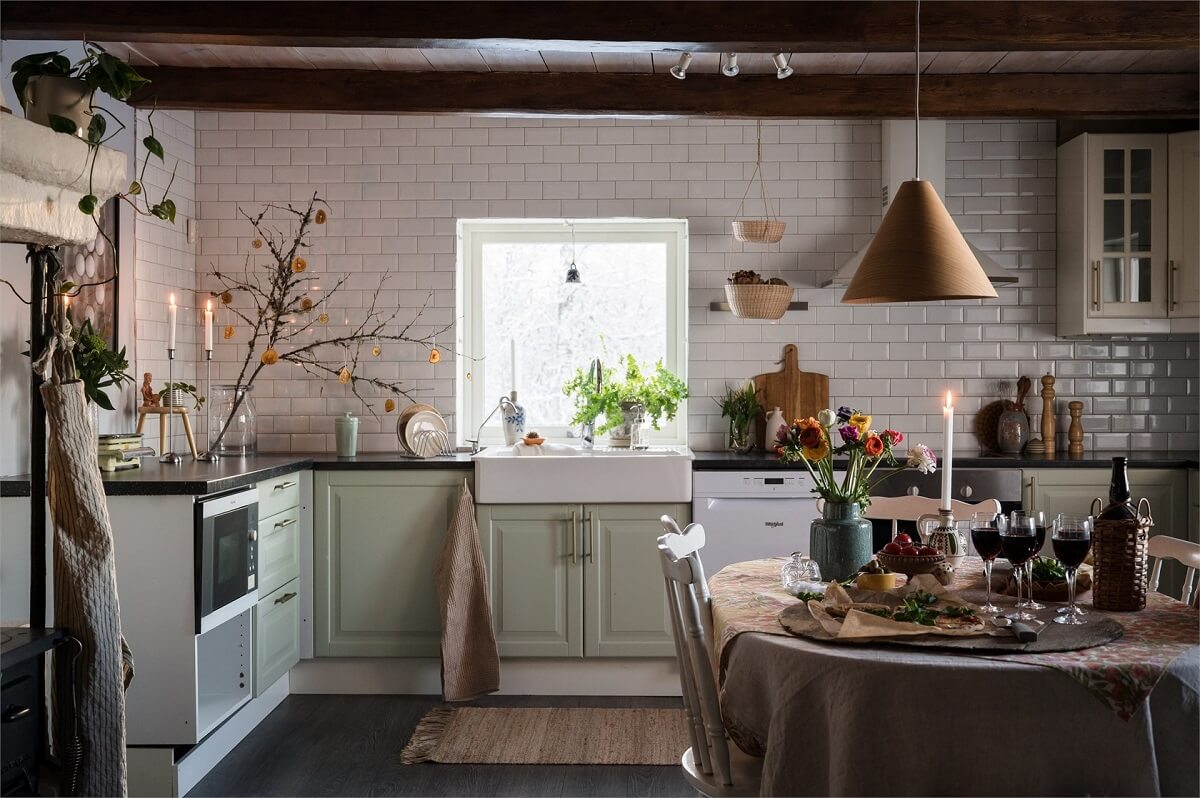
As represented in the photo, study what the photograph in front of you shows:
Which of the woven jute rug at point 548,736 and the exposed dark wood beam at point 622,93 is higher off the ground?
the exposed dark wood beam at point 622,93

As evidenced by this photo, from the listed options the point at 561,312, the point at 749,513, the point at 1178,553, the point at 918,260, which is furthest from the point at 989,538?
the point at 561,312

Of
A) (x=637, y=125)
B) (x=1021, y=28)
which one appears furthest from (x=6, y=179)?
(x=637, y=125)

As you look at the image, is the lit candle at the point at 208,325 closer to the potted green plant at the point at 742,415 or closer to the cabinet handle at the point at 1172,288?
the potted green plant at the point at 742,415

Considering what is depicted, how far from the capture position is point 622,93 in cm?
423

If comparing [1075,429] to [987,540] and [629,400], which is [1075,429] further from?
[987,540]

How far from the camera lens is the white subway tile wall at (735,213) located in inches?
188

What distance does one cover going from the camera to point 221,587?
10.9 ft

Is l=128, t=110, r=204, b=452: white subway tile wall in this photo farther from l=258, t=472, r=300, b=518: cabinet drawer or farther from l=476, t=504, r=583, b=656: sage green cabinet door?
l=476, t=504, r=583, b=656: sage green cabinet door

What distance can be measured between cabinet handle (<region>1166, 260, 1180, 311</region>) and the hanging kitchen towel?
3195mm

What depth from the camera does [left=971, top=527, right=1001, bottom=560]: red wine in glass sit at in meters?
2.03

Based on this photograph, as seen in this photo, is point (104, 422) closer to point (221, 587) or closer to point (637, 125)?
point (221, 587)

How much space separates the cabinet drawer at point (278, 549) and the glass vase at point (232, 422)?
24.1 inches

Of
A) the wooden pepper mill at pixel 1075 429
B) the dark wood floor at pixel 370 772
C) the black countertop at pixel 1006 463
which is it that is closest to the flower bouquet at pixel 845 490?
the dark wood floor at pixel 370 772

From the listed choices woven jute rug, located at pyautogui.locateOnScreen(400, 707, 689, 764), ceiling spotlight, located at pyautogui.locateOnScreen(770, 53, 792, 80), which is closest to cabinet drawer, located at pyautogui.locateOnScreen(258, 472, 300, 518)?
woven jute rug, located at pyautogui.locateOnScreen(400, 707, 689, 764)
